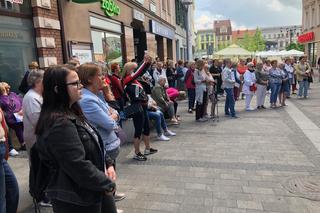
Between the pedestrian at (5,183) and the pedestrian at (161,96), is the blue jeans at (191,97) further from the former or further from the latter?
the pedestrian at (5,183)

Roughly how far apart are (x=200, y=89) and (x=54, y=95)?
749 centimetres

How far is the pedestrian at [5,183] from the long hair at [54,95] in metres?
1.16

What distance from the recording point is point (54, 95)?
2109mm

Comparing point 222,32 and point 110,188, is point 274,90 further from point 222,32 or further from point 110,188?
point 222,32

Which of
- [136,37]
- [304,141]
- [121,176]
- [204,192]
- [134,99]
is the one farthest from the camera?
[136,37]

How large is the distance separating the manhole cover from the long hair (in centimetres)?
345

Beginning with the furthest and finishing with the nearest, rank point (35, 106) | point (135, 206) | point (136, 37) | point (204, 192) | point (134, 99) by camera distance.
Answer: point (136, 37) → point (134, 99) → point (204, 192) → point (135, 206) → point (35, 106)

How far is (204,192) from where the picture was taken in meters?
4.40

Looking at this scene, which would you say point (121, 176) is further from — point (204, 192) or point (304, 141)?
point (304, 141)

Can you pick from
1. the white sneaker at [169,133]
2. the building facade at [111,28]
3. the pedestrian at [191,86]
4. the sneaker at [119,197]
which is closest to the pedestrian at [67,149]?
the sneaker at [119,197]

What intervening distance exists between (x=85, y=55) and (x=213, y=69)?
6.33 m

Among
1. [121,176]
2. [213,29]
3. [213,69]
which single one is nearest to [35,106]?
[121,176]

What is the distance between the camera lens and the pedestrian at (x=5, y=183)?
9.82 feet

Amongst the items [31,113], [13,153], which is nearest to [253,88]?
[13,153]
